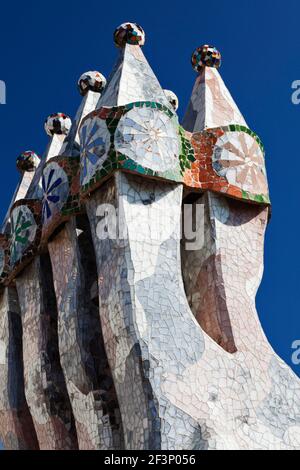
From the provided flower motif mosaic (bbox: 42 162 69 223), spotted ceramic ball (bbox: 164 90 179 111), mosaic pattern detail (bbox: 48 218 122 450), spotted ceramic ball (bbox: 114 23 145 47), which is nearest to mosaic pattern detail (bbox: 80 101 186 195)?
flower motif mosaic (bbox: 42 162 69 223)

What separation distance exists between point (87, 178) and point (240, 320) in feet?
7.12

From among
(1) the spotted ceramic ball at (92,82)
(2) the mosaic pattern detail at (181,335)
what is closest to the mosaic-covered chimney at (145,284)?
(2) the mosaic pattern detail at (181,335)

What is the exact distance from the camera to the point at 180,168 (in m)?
10.2

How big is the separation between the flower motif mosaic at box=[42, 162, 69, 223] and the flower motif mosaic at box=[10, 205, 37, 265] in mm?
349

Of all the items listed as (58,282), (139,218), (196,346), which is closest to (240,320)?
(196,346)

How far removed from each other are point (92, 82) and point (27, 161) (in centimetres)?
176

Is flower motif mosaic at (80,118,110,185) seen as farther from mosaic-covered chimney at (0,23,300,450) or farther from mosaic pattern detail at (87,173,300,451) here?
mosaic pattern detail at (87,173,300,451)

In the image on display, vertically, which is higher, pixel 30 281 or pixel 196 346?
pixel 30 281

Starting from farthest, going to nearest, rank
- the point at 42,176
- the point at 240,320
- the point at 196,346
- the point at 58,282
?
the point at 42,176
the point at 58,282
the point at 240,320
the point at 196,346

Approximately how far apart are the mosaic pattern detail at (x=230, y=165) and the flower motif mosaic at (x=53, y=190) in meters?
1.47

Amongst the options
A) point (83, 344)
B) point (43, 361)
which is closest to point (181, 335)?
point (83, 344)

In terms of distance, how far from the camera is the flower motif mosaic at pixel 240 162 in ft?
34.4

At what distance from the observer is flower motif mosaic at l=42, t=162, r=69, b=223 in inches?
427
